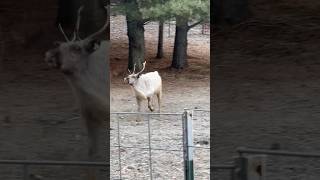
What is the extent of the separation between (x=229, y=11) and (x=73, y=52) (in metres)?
0.91

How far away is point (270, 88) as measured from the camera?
163 inches

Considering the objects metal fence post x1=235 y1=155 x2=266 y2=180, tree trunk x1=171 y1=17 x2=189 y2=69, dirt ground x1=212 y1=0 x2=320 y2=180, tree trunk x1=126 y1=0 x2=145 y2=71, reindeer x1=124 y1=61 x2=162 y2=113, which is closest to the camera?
metal fence post x1=235 y1=155 x2=266 y2=180

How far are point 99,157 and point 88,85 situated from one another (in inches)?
16.3

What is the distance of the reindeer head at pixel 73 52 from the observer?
424cm

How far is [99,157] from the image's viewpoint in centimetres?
432

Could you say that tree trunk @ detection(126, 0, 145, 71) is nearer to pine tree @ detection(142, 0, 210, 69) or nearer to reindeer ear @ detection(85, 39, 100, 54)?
pine tree @ detection(142, 0, 210, 69)

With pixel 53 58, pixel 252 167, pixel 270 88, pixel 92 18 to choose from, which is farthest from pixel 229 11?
pixel 252 167

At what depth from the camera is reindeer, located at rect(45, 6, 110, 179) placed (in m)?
4.29

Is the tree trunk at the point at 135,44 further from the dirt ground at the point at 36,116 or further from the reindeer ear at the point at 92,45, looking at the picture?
the dirt ground at the point at 36,116

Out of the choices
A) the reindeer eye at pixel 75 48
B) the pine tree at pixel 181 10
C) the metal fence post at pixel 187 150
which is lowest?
the metal fence post at pixel 187 150

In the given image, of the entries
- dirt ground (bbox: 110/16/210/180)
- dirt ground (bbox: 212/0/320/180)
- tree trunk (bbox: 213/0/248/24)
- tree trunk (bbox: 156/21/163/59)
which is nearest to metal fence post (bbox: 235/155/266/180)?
dirt ground (bbox: 212/0/320/180)

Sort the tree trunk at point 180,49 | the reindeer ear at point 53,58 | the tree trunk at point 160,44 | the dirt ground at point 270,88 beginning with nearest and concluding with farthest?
the dirt ground at point 270,88
the reindeer ear at point 53,58
the tree trunk at point 180,49
the tree trunk at point 160,44

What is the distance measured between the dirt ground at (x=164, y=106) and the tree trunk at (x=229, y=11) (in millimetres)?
3177

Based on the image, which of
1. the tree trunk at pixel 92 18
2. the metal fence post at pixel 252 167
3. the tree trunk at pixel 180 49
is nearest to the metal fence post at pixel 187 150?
the tree trunk at pixel 92 18
